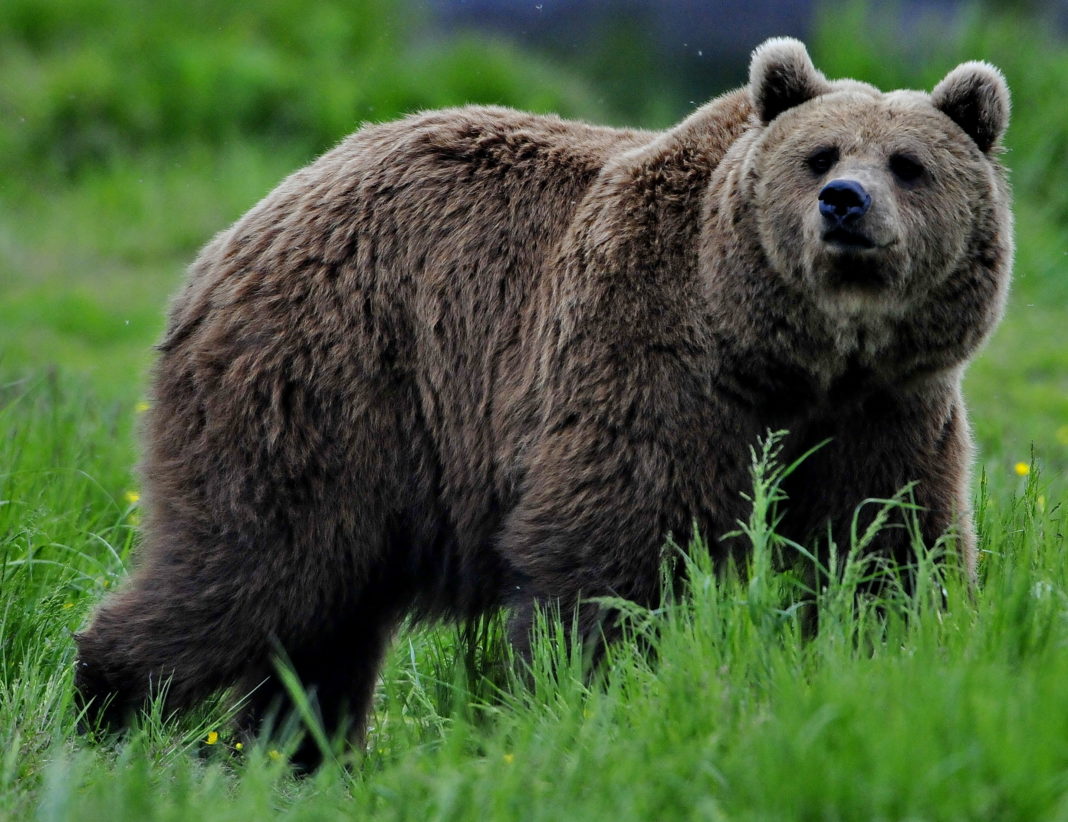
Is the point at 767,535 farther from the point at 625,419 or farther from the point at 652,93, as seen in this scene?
the point at 652,93

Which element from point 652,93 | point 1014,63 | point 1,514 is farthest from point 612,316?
point 652,93

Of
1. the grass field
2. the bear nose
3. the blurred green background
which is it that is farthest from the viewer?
the blurred green background

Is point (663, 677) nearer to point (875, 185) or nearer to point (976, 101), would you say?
point (875, 185)

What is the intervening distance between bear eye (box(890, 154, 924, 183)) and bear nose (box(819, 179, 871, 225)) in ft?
0.83

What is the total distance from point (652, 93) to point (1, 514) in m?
9.01

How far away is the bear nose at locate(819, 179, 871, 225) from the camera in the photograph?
402 centimetres

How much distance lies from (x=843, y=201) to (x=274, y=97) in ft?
31.9

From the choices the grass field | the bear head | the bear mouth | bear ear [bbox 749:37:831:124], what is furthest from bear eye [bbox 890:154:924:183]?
the grass field

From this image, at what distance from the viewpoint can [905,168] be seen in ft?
→ 13.9

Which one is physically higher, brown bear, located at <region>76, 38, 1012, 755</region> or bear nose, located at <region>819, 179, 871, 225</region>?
bear nose, located at <region>819, 179, 871, 225</region>

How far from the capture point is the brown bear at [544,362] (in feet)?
14.1

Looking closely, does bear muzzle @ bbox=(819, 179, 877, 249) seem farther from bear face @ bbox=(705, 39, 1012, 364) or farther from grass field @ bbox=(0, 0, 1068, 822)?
grass field @ bbox=(0, 0, 1068, 822)

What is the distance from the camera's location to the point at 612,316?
4.46 meters

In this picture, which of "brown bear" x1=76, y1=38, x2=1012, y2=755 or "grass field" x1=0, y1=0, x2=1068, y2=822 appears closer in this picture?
"grass field" x1=0, y1=0, x2=1068, y2=822
